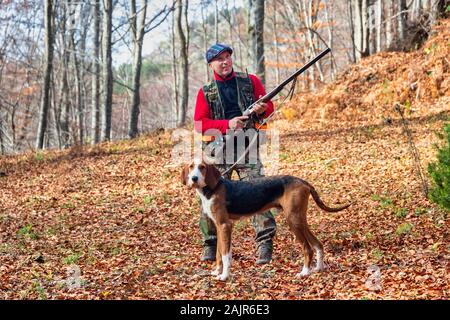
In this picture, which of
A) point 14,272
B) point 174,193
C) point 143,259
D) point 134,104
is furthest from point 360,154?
point 134,104

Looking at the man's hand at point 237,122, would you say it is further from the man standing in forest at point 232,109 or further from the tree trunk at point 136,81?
the tree trunk at point 136,81

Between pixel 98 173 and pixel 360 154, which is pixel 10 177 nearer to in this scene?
pixel 98 173

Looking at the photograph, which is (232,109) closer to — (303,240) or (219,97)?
(219,97)

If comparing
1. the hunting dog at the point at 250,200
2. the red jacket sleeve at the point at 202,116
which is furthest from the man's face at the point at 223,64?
the hunting dog at the point at 250,200

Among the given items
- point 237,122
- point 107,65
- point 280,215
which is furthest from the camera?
point 107,65

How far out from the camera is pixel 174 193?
13.3 m

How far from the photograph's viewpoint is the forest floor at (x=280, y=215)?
669 centimetres

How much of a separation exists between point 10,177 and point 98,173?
2.48 m

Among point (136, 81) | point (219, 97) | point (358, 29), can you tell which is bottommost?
point (219, 97)

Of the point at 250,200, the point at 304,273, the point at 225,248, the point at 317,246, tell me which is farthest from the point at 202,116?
the point at 304,273

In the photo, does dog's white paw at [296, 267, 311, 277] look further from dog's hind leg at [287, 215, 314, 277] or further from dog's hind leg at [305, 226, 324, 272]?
dog's hind leg at [305, 226, 324, 272]

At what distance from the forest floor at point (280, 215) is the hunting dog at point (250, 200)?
0.37 metres

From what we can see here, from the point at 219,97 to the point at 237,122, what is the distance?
48 centimetres

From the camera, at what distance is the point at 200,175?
261 inches
